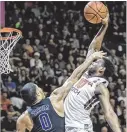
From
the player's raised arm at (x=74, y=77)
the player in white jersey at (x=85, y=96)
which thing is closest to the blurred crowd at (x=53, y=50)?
the player in white jersey at (x=85, y=96)

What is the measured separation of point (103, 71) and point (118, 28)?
11287 millimetres

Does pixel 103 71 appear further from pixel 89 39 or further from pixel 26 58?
pixel 89 39

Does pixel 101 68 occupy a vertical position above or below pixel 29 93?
above

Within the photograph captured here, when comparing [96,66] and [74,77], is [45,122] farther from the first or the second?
[96,66]

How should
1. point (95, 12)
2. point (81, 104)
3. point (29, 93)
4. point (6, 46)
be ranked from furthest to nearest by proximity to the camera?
point (6, 46)
point (95, 12)
point (81, 104)
point (29, 93)

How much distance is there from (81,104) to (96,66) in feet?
1.65

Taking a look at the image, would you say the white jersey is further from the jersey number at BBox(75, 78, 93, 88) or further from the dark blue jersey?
the dark blue jersey

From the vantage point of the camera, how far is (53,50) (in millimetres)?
14930

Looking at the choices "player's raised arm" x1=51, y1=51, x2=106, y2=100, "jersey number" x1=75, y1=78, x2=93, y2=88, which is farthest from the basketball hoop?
"player's raised arm" x1=51, y1=51, x2=106, y2=100

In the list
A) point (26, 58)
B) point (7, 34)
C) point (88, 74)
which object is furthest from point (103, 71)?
point (26, 58)

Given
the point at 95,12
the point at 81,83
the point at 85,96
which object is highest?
the point at 95,12

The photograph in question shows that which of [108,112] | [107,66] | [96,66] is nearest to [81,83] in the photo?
[96,66]

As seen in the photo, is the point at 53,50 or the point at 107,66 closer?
the point at 107,66

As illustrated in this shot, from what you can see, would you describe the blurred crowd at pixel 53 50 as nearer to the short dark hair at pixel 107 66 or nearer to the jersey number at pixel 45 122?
the short dark hair at pixel 107 66
